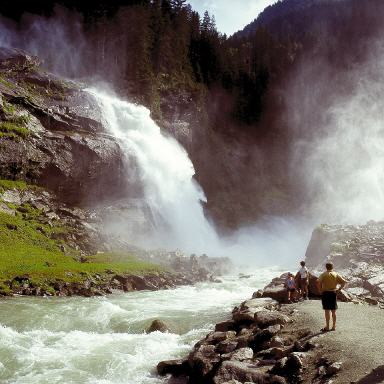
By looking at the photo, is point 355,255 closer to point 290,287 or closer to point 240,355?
point 290,287

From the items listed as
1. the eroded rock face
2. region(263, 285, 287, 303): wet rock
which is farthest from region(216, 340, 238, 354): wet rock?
the eroded rock face

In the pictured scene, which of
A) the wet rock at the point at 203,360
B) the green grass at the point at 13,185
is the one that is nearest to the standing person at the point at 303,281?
the wet rock at the point at 203,360

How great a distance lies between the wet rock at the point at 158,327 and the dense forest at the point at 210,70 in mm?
48394

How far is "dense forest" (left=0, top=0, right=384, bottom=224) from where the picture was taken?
2734 inches

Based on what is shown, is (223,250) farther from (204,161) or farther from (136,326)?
(136,326)

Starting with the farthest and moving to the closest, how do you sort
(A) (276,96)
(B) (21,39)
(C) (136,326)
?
1. (A) (276,96)
2. (B) (21,39)
3. (C) (136,326)

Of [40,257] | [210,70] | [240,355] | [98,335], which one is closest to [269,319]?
[240,355]

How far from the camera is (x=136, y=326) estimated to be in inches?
812

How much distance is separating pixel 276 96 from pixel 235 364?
85476 millimetres

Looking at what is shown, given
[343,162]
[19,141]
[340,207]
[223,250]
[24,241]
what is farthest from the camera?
[343,162]

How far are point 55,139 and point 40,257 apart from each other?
760 inches

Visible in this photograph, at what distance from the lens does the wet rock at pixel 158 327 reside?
19.8 meters

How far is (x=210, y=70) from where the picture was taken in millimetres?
84250

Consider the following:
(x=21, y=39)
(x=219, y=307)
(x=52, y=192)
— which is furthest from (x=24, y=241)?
(x=21, y=39)
